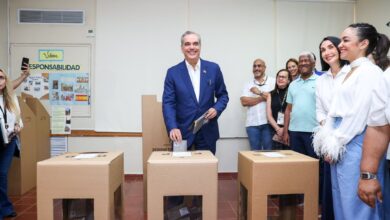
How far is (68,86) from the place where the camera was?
13.2 feet

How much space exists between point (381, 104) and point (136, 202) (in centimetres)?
247

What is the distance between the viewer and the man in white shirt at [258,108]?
3629 millimetres

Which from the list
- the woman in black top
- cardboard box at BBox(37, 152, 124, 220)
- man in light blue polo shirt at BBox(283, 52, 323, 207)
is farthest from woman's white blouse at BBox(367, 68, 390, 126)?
the woman in black top

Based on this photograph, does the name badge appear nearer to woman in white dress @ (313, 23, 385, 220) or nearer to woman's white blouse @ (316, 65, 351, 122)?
woman's white blouse @ (316, 65, 351, 122)

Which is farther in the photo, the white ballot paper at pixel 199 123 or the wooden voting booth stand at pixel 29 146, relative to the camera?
the wooden voting booth stand at pixel 29 146

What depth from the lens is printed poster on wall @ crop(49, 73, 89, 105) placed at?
4016 mm

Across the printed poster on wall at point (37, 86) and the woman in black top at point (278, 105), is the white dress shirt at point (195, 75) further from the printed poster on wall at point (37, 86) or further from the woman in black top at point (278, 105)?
the printed poster on wall at point (37, 86)

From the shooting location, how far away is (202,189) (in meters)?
1.50

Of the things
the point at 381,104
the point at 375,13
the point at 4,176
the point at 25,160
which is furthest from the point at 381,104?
the point at 25,160

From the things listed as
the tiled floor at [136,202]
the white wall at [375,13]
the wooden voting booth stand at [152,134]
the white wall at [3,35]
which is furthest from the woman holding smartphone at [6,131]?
the white wall at [375,13]

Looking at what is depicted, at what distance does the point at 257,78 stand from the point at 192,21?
113 centimetres

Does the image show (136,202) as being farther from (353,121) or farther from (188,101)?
(353,121)

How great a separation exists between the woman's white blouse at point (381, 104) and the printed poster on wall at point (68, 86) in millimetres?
3492

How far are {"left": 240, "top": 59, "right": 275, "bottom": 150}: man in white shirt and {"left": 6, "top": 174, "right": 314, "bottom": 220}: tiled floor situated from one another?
1.96ft
